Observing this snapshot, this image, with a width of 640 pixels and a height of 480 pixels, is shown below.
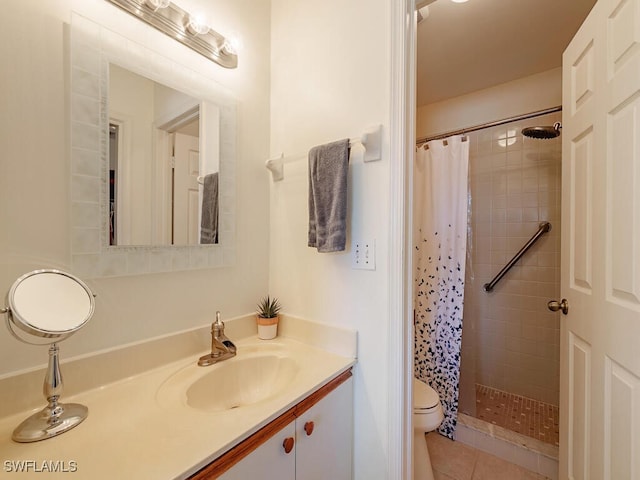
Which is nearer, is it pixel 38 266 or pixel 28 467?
pixel 28 467

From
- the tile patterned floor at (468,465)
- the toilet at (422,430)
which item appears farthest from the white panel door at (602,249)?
the toilet at (422,430)

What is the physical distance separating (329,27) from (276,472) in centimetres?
159

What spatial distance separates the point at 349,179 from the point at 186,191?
2.09 ft

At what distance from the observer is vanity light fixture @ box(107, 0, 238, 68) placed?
936mm

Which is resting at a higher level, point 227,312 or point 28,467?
point 227,312

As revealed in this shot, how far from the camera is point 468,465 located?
5.14 ft

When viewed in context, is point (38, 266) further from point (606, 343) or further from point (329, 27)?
point (606, 343)

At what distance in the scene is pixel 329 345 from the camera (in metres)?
1.14

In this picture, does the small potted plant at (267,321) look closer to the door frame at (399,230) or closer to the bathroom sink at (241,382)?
the bathroom sink at (241,382)

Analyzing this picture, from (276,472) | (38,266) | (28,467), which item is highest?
(38,266)

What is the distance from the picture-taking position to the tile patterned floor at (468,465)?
149cm

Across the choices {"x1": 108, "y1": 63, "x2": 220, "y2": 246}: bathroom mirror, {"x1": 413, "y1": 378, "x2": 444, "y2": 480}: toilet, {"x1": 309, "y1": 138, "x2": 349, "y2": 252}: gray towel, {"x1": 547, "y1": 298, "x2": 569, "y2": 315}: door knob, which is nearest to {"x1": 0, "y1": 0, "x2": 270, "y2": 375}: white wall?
{"x1": 108, "y1": 63, "x2": 220, "y2": 246}: bathroom mirror

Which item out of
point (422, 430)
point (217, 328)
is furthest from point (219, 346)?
point (422, 430)

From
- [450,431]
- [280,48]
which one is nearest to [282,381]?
[450,431]
